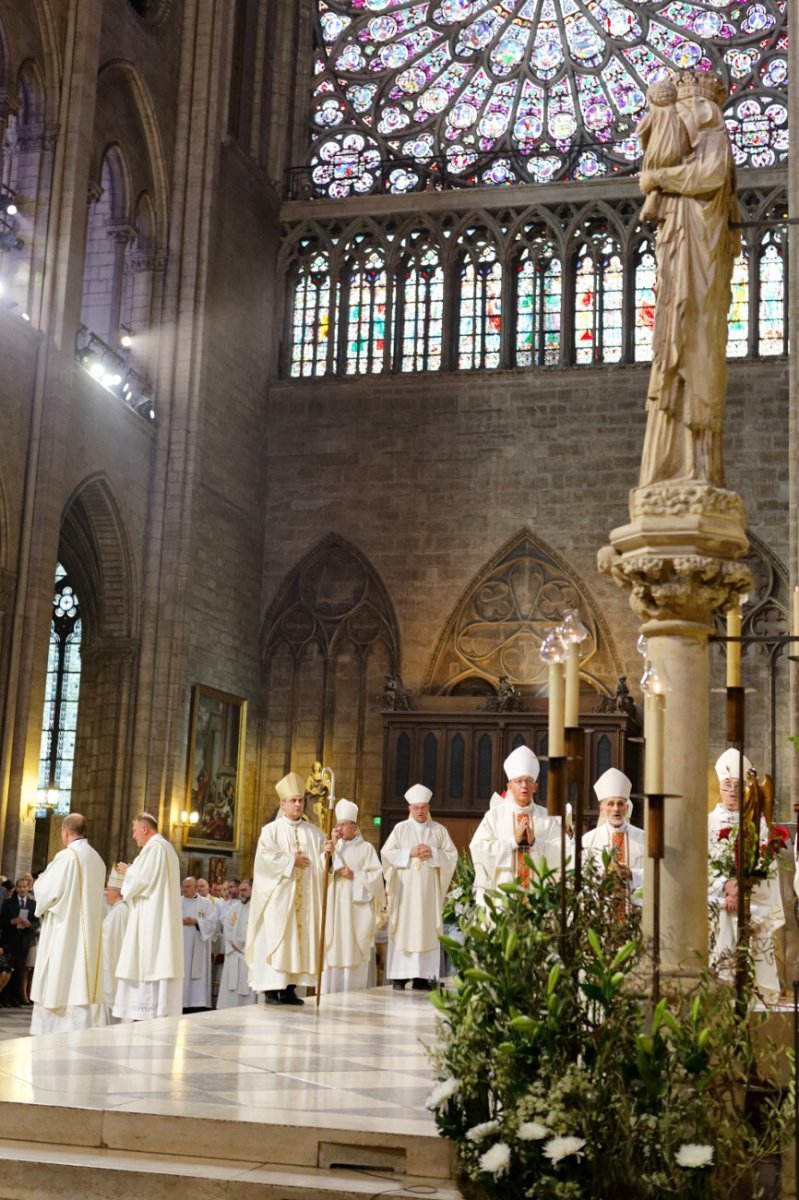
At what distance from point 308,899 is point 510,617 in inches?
481

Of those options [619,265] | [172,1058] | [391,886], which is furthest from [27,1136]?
[619,265]

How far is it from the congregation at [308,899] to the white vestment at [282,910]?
1cm

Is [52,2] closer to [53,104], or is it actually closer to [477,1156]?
[53,104]

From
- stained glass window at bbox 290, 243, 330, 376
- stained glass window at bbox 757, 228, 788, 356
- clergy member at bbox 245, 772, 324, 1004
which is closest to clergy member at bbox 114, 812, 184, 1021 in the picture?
clergy member at bbox 245, 772, 324, 1004

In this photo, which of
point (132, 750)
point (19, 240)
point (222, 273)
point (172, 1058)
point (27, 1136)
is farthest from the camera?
point (222, 273)

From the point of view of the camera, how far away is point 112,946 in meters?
12.5

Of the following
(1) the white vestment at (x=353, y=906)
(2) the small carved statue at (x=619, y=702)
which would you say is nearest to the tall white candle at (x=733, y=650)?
(1) the white vestment at (x=353, y=906)

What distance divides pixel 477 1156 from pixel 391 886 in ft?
30.9

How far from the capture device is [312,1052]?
7.59 metres

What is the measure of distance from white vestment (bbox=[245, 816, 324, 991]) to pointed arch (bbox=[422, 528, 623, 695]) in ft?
38.7

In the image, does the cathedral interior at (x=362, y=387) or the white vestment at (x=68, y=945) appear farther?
the cathedral interior at (x=362, y=387)

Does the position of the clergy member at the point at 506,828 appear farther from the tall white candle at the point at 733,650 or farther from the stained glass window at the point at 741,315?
the stained glass window at the point at 741,315

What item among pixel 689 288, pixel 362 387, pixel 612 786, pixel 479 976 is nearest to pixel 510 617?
pixel 362 387

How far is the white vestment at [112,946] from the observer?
488 inches
